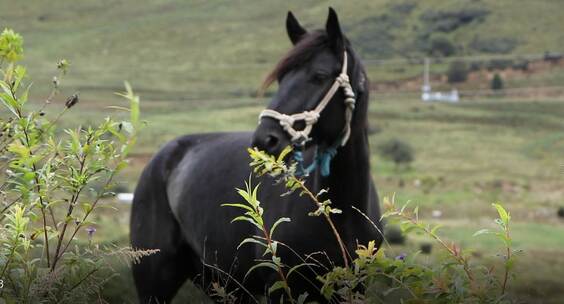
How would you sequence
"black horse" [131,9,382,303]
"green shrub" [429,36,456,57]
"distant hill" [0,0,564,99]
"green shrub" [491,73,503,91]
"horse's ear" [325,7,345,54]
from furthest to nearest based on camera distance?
"distant hill" [0,0,564,99]
"green shrub" [429,36,456,57]
"green shrub" [491,73,503,91]
"horse's ear" [325,7,345,54]
"black horse" [131,9,382,303]

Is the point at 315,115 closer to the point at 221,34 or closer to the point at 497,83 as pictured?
the point at 497,83

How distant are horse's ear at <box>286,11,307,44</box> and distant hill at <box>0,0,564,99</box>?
105939 millimetres

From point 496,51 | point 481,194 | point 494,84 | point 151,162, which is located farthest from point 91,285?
point 496,51

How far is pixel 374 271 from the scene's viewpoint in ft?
11.1

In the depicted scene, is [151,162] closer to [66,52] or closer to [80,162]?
[80,162]

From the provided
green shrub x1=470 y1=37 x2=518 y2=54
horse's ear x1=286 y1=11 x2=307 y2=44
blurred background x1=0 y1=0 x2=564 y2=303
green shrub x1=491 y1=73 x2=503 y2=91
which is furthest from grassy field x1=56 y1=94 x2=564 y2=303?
horse's ear x1=286 y1=11 x2=307 y2=44

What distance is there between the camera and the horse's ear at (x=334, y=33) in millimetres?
6887

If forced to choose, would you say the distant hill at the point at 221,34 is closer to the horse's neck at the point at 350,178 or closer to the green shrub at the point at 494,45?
the green shrub at the point at 494,45

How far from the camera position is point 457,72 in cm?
12350

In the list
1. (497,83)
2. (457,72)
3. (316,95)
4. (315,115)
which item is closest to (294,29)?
(316,95)

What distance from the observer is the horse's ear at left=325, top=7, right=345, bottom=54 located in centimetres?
689

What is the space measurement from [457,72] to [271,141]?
392ft

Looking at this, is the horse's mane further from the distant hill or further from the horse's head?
the distant hill

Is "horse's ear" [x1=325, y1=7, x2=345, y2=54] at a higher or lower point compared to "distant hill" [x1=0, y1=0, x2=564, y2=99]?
higher
